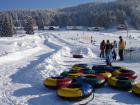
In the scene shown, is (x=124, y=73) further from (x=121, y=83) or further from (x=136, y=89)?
(x=136, y=89)

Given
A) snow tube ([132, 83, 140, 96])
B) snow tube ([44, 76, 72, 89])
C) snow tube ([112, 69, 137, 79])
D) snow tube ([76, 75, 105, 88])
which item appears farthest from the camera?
snow tube ([112, 69, 137, 79])

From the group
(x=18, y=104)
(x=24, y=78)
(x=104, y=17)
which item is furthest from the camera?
(x=104, y=17)

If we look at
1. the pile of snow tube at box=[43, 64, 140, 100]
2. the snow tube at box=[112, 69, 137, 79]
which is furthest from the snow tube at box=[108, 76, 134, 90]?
the snow tube at box=[112, 69, 137, 79]

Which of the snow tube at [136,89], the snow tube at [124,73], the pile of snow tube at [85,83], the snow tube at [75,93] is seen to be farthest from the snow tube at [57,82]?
the snow tube at [124,73]

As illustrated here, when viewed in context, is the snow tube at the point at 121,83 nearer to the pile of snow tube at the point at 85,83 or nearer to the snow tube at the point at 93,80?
the pile of snow tube at the point at 85,83

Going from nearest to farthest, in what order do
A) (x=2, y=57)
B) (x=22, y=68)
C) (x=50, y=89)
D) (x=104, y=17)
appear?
(x=50, y=89)
(x=22, y=68)
(x=2, y=57)
(x=104, y=17)

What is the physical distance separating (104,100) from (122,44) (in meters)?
13.1

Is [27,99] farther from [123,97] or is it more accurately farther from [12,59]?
[12,59]

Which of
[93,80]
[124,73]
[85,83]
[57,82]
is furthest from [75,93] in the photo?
[124,73]

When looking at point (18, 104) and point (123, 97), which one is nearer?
point (18, 104)

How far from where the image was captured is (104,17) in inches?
7239

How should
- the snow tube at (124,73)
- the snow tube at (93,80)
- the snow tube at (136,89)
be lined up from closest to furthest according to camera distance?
the snow tube at (136,89), the snow tube at (93,80), the snow tube at (124,73)

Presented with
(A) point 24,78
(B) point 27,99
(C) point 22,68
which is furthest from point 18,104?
(C) point 22,68

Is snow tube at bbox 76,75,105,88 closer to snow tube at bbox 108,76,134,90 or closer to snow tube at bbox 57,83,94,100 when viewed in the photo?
snow tube at bbox 108,76,134,90
